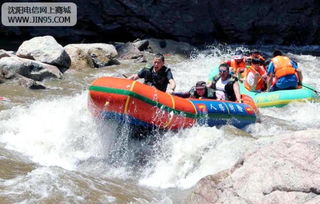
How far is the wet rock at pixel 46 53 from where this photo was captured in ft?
33.0

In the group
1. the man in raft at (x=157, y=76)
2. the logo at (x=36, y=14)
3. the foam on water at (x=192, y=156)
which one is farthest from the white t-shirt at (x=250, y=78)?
the logo at (x=36, y=14)

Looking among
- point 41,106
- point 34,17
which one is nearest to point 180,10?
point 34,17

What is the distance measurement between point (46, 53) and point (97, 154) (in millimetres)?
→ 5447

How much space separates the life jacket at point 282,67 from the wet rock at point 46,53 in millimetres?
4890

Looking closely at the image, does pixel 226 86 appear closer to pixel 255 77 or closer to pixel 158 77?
pixel 158 77

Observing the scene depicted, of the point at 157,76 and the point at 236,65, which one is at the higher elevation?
the point at 157,76

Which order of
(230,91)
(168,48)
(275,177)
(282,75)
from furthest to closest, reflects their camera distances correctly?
(168,48) < (282,75) < (230,91) < (275,177)

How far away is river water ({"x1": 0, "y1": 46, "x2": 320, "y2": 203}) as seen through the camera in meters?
3.88

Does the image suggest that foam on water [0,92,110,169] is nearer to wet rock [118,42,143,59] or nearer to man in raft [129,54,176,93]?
man in raft [129,54,176,93]

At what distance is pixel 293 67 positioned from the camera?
324 inches

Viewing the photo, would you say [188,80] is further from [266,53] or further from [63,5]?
[63,5]

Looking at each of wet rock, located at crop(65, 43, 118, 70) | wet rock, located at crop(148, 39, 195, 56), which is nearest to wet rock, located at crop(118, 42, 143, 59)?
wet rock, located at crop(65, 43, 118, 70)

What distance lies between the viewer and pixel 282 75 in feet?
26.6

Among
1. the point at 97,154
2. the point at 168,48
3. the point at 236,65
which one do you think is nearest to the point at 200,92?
the point at 97,154
